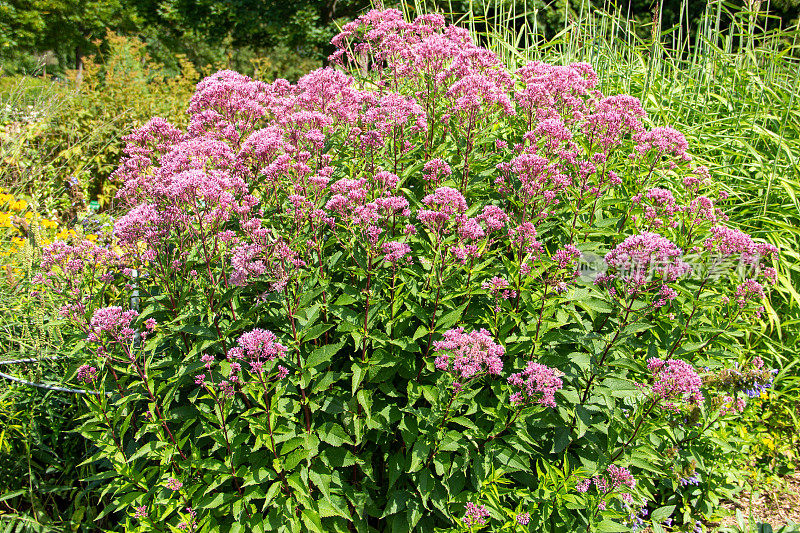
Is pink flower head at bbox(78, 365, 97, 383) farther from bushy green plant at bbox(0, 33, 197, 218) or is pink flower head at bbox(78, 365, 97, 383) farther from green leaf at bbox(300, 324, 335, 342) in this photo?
bushy green plant at bbox(0, 33, 197, 218)

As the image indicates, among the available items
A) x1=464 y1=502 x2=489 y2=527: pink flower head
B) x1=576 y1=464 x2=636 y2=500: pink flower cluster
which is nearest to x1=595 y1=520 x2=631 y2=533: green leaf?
x1=576 y1=464 x2=636 y2=500: pink flower cluster

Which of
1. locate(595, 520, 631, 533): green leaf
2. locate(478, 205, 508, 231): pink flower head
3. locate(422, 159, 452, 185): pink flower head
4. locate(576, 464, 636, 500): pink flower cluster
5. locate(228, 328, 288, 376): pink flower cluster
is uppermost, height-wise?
locate(422, 159, 452, 185): pink flower head

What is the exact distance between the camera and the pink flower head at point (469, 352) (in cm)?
262

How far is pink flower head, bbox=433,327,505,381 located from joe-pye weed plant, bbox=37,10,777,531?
0.01 metres

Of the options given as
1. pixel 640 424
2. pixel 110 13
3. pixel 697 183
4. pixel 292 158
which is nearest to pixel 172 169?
pixel 292 158

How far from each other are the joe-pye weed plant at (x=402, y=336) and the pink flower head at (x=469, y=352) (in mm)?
12

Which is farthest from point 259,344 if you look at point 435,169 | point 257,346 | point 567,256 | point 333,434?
point 567,256

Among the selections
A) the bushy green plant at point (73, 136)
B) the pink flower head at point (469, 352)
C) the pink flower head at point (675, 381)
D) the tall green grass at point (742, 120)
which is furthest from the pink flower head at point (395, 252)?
the bushy green plant at point (73, 136)

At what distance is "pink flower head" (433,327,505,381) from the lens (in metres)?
2.62

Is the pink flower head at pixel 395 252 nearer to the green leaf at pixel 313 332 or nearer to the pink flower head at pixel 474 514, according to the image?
the green leaf at pixel 313 332

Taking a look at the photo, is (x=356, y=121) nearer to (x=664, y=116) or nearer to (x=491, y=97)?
(x=491, y=97)

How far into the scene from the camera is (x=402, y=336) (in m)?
3.11

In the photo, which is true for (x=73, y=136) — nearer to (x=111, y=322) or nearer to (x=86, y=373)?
(x=86, y=373)

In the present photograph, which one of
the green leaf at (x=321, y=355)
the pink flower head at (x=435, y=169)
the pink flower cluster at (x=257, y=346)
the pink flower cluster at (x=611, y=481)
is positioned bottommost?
the pink flower cluster at (x=611, y=481)
